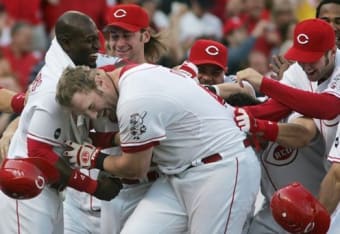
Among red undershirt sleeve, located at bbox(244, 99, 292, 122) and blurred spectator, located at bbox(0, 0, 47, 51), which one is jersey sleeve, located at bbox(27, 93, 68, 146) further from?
blurred spectator, located at bbox(0, 0, 47, 51)

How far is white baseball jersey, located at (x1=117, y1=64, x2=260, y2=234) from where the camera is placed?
7.27m

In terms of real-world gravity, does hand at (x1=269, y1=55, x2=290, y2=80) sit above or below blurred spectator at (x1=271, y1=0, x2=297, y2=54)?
above

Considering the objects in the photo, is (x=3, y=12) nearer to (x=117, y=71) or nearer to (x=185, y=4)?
(x=185, y=4)

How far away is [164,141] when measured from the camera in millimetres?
7406

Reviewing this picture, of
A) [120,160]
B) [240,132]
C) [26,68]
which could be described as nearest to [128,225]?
[120,160]

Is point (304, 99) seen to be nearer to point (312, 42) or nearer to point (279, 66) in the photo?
point (312, 42)

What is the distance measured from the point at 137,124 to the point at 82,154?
552 millimetres

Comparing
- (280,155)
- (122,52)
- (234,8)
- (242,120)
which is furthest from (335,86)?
(234,8)

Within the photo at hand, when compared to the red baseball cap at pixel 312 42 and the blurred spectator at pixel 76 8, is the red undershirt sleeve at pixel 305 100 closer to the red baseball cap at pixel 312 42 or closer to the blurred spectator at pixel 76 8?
the red baseball cap at pixel 312 42

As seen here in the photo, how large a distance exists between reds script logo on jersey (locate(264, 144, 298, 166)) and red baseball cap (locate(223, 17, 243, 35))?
20.3ft

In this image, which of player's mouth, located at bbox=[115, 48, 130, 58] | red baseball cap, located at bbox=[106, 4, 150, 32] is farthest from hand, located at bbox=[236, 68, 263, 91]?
red baseball cap, located at bbox=[106, 4, 150, 32]

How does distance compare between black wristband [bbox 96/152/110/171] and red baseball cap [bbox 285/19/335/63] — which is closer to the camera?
black wristband [bbox 96/152/110/171]

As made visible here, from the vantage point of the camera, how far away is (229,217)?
7543 mm

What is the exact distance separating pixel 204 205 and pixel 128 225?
1.60ft
